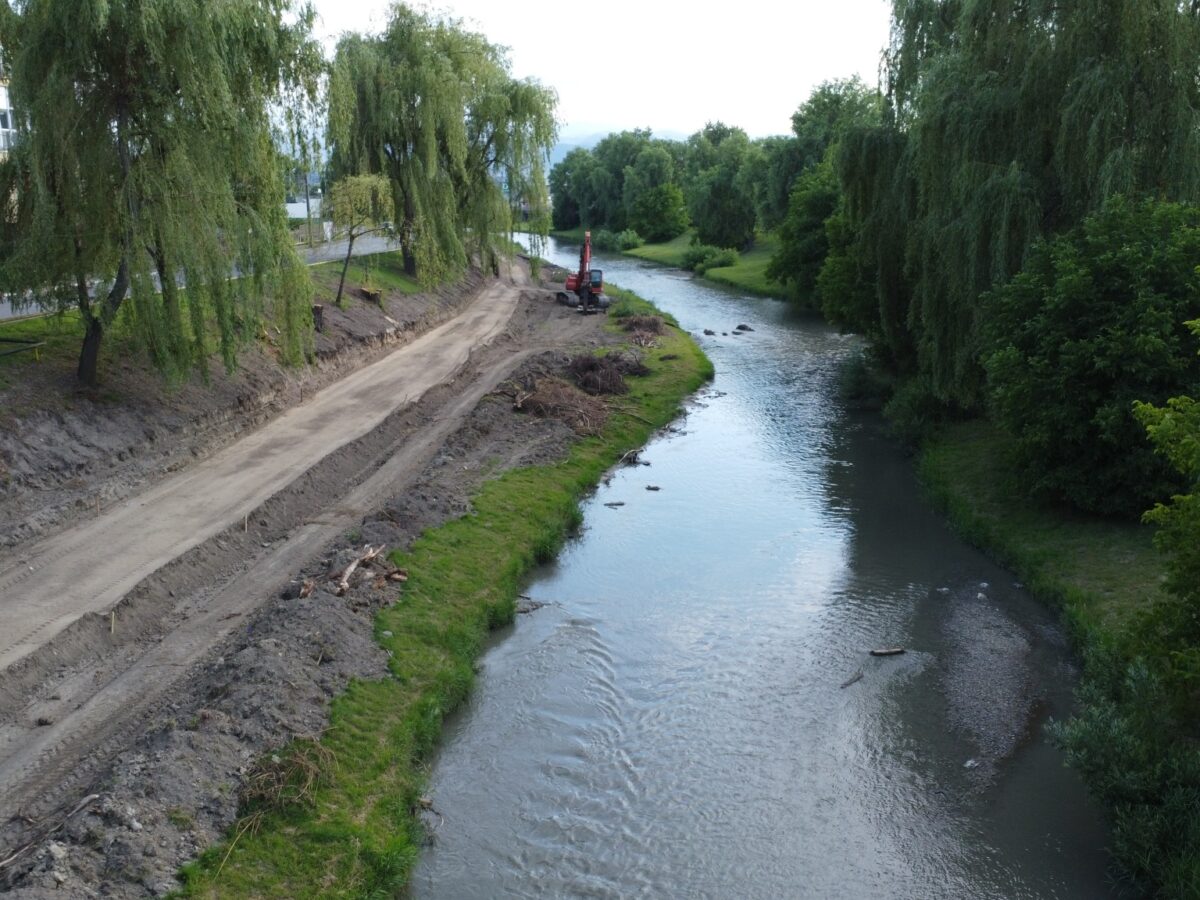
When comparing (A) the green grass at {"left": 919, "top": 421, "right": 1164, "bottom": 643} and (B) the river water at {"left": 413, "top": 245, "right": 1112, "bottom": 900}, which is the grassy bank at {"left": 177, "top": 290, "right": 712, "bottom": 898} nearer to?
(B) the river water at {"left": 413, "top": 245, "right": 1112, "bottom": 900}

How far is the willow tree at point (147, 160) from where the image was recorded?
21.0 metres

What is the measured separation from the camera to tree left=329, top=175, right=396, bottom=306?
3766 cm

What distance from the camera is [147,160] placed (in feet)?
72.5

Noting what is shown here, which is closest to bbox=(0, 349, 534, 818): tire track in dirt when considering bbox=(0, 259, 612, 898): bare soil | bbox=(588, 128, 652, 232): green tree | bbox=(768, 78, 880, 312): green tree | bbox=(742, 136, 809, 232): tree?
bbox=(0, 259, 612, 898): bare soil

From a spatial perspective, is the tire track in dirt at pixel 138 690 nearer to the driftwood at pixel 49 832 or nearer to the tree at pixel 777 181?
the driftwood at pixel 49 832

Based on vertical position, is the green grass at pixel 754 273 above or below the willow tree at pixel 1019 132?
below

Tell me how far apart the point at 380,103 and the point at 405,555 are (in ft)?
90.2

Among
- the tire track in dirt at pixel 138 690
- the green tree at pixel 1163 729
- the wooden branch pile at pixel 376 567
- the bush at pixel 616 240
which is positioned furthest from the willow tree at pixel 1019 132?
the bush at pixel 616 240

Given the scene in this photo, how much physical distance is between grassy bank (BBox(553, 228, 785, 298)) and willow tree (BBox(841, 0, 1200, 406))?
35576 mm

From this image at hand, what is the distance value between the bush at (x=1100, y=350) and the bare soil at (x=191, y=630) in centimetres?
1241

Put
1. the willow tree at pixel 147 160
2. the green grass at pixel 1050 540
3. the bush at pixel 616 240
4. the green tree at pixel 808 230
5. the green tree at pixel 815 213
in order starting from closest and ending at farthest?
the green grass at pixel 1050 540 → the willow tree at pixel 147 160 → the green tree at pixel 815 213 → the green tree at pixel 808 230 → the bush at pixel 616 240

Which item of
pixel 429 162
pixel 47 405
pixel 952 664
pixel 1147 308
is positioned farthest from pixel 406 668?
pixel 429 162

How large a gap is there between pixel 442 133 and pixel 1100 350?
31.8 meters

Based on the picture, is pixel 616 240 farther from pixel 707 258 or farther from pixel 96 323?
pixel 96 323
